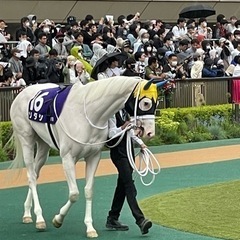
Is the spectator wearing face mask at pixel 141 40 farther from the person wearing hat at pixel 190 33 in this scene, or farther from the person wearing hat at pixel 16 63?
the person wearing hat at pixel 16 63

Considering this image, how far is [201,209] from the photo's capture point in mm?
10484

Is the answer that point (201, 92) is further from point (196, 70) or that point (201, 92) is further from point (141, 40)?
point (141, 40)

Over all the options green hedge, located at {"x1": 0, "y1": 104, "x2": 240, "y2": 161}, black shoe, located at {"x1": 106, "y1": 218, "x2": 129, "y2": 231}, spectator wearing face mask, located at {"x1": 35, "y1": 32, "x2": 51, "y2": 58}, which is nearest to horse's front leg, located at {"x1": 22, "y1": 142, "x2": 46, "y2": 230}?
black shoe, located at {"x1": 106, "y1": 218, "x2": 129, "y2": 231}

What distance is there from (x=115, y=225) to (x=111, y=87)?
171cm

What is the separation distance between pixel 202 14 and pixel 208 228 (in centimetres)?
2006

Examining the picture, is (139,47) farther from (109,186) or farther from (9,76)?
(109,186)

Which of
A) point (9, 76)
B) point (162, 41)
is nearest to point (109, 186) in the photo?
point (9, 76)

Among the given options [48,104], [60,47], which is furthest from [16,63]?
[48,104]

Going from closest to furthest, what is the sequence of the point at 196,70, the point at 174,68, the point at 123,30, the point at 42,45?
the point at 42,45, the point at 174,68, the point at 196,70, the point at 123,30

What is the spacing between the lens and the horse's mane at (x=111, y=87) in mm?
8656

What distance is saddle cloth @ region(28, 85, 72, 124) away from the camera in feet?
30.5

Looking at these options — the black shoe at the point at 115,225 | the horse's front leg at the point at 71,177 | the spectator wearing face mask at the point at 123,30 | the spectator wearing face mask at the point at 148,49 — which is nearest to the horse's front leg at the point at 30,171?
the horse's front leg at the point at 71,177

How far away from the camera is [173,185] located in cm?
1278

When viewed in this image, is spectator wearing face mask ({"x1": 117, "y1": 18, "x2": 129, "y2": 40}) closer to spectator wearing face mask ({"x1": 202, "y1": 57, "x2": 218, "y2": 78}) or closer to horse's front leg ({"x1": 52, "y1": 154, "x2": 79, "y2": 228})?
spectator wearing face mask ({"x1": 202, "y1": 57, "x2": 218, "y2": 78})
